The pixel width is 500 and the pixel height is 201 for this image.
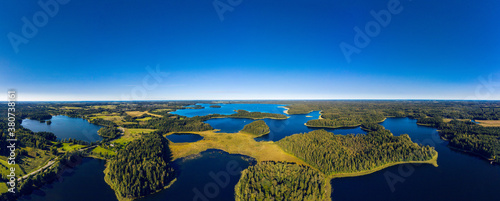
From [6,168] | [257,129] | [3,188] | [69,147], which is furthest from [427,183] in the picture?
[69,147]

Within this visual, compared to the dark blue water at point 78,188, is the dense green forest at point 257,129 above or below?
above

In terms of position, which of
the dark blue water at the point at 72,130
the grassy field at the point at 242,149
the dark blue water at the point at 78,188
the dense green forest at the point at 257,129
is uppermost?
the dense green forest at the point at 257,129

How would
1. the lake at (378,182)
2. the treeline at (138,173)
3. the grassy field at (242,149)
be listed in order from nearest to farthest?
the treeline at (138,173)
the lake at (378,182)
the grassy field at (242,149)

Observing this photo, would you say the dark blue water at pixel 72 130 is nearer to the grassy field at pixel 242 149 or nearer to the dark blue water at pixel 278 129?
the grassy field at pixel 242 149

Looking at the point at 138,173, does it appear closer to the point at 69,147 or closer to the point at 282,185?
the point at 282,185

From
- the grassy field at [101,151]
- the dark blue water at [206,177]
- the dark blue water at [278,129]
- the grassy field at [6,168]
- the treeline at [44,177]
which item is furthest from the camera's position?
the dark blue water at [278,129]

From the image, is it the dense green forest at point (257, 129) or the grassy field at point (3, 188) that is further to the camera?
the dense green forest at point (257, 129)

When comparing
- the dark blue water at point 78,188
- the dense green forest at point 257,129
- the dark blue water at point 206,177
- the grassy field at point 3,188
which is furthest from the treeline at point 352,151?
the grassy field at point 3,188

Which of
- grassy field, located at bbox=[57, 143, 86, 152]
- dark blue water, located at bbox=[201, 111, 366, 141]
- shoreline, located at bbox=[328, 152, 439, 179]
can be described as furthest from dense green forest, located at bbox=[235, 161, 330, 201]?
grassy field, located at bbox=[57, 143, 86, 152]
